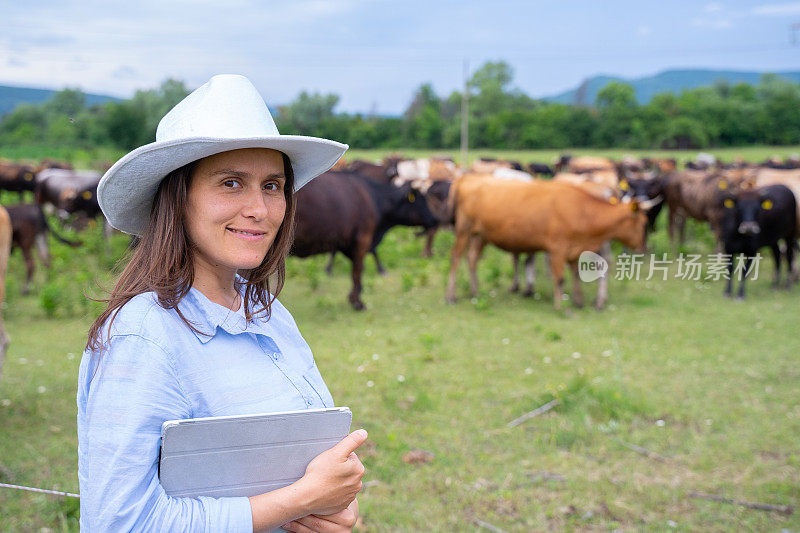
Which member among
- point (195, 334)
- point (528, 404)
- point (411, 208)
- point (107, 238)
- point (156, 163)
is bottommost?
point (528, 404)

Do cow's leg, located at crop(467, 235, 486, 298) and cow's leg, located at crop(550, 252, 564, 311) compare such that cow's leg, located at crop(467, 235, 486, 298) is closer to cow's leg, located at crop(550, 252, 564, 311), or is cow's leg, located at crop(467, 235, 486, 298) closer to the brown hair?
cow's leg, located at crop(550, 252, 564, 311)

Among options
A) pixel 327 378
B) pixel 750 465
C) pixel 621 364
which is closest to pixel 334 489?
pixel 750 465

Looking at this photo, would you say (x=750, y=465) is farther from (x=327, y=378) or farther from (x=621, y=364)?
(x=327, y=378)

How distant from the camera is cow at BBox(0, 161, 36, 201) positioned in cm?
1939

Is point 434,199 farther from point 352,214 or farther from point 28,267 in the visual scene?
point 28,267

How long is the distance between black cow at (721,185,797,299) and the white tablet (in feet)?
30.2

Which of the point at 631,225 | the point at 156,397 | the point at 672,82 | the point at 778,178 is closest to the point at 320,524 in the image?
the point at 156,397

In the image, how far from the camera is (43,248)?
10414 mm

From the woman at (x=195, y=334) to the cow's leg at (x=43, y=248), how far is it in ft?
31.7

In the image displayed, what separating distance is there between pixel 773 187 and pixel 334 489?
33.6ft

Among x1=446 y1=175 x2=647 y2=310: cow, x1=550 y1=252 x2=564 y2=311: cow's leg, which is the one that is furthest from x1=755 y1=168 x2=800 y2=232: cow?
x1=550 y1=252 x2=564 y2=311: cow's leg

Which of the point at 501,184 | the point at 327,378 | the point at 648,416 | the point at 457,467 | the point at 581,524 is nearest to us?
the point at 581,524

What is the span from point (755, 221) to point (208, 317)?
31.1ft

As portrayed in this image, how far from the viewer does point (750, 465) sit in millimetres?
4508
